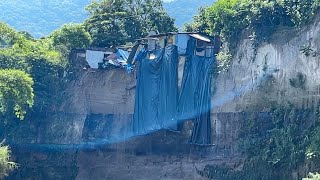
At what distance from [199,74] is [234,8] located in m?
2.32

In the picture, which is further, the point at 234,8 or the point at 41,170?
the point at 41,170

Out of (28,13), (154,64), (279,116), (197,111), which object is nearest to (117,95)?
(154,64)

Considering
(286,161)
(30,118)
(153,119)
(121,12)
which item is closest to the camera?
(286,161)

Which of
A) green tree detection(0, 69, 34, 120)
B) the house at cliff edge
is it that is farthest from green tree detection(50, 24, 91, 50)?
green tree detection(0, 69, 34, 120)

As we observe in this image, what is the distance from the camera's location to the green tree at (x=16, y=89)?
20.8 meters

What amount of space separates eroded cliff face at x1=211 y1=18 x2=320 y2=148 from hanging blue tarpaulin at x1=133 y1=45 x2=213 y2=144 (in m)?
0.44

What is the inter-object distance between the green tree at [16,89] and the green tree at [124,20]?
529 centimetres

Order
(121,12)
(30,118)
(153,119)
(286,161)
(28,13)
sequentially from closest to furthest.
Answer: (286,161) < (153,119) < (30,118) < (121,12) < (28,13)

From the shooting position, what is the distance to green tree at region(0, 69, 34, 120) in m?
20.8

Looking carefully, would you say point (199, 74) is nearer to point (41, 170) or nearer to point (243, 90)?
point (243, 90)

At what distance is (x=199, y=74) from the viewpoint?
71.4 feet

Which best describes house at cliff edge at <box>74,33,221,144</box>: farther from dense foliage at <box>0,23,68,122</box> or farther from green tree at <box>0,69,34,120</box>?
green tree at <box>0,69,34,120</box>

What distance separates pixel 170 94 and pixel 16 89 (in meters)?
4.78

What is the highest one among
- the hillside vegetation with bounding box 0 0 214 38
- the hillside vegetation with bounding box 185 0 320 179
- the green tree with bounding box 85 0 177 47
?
the hillside vegetation with bounding box 0 0 214 38
